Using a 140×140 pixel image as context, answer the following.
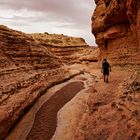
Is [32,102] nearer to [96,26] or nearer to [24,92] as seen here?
[24,92]

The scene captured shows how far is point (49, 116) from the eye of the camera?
1708 cm

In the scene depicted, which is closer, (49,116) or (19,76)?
(49,116)

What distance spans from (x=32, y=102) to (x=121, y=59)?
16.4 meters

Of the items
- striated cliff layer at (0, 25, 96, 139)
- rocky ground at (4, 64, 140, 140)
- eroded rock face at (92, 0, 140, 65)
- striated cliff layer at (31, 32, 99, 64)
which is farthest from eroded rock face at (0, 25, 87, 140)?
striated cliff layer at (31, 32, 99, 64)

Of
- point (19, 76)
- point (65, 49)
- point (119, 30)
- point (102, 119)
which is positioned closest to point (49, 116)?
point (102, 119)

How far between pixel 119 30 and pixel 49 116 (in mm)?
20090

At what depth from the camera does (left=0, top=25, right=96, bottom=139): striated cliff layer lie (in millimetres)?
15377

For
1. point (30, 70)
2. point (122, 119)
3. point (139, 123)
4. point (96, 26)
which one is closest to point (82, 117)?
point (122, 119)

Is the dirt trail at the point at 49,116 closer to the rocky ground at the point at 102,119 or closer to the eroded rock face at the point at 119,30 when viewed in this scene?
the rocky ground at the point at 102,119

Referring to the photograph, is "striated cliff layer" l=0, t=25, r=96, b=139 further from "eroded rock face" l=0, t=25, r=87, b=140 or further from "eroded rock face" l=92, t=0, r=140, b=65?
"eroded rock face" l=92, t=0, r=140, b=65

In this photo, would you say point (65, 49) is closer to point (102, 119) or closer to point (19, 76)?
point (19, 76)

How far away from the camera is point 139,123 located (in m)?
10.7

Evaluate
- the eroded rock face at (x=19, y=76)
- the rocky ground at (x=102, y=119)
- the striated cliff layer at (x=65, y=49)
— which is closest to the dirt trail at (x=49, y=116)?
the rocky ground at (x=102, y=119)

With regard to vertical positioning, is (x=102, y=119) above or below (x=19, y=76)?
below
